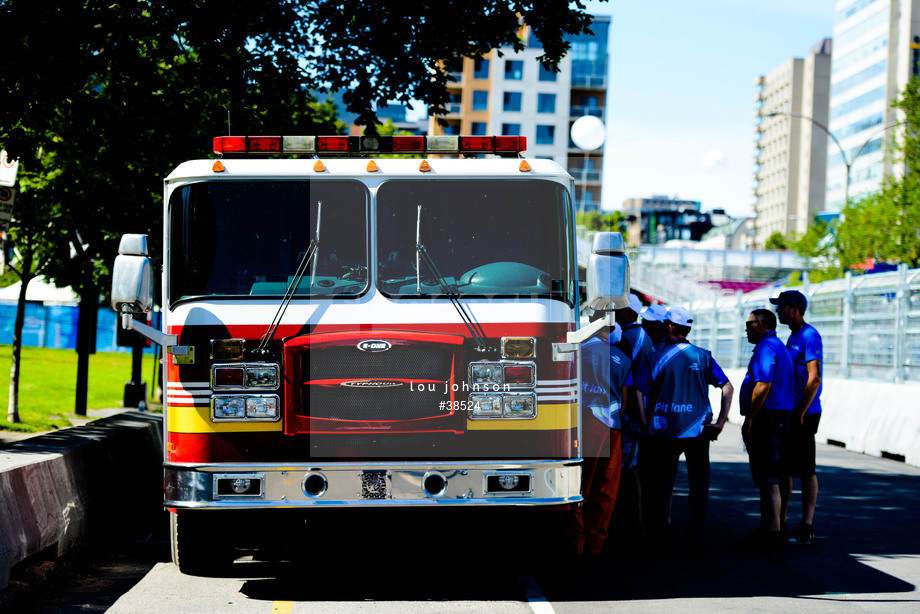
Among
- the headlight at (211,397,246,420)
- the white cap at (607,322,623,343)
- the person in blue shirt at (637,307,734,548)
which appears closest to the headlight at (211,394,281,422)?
the headlight at (211,397,246,420)

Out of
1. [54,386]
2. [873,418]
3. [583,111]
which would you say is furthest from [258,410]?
[583,111]

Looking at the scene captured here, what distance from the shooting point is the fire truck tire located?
739cm

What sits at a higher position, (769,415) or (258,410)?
(258,410)

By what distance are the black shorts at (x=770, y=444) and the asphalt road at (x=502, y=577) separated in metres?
0.63

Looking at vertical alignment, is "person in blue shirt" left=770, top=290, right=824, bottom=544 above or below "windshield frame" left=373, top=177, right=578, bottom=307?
below

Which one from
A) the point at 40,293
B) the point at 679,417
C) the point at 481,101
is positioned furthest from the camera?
the point at 481,101

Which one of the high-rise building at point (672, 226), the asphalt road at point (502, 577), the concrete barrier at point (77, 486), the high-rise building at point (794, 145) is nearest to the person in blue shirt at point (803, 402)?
the asphalt road at point (502, 577)

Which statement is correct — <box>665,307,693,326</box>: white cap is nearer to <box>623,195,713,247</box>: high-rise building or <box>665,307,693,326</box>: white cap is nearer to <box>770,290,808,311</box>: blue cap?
<box>770,290,808,311</box>: blue cap

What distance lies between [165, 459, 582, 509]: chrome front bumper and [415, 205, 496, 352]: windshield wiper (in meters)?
0.73

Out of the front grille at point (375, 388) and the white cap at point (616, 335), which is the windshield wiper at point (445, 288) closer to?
the front grille at point (375, 388)

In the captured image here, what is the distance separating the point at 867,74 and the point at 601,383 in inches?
4453

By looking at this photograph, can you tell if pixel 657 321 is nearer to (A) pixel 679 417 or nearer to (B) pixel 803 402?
(A) pixel 679 417

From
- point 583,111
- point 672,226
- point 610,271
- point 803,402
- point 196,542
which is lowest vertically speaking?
point 196,542

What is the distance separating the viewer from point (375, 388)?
22.8ft
